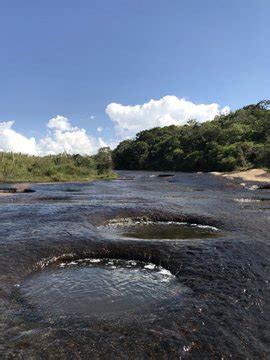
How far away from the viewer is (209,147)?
10012 cm

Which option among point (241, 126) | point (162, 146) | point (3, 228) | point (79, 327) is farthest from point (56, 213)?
point (162, 146)

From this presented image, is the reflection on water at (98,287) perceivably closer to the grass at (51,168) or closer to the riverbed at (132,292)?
the riverbed at (132,292)

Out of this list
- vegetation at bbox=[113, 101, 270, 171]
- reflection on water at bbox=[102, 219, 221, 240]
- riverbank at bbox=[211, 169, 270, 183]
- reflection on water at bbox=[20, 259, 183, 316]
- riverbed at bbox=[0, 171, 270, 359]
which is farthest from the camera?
vegetation at bbox=[113, 101, 270, 171]

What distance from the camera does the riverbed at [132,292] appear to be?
714 centimetres

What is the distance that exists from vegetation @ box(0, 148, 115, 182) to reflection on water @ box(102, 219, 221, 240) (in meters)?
32.4

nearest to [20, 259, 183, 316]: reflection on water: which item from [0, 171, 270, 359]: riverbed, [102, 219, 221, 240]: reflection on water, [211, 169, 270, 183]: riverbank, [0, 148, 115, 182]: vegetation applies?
[0, 171, 270, 359]: riverbed

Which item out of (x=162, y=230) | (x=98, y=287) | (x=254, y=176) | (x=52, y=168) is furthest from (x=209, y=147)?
(x=98, y=287)

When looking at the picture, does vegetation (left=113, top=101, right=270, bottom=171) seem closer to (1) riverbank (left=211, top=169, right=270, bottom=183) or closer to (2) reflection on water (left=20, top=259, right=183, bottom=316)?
(1) riverbank (left=211, top=169, right=270, bottom=183)

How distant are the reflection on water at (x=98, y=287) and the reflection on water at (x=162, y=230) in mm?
4086

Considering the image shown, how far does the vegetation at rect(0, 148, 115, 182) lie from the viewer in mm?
50031

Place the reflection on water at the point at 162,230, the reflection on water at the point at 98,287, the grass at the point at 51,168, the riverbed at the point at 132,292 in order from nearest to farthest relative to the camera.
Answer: the riverbed at the point at 132,292 → the reflection on water at the point at 98,287 → the reflection on water at the point at 162,230 → the grass at the point at 51,168

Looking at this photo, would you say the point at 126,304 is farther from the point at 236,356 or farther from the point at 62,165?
the point at 62,165

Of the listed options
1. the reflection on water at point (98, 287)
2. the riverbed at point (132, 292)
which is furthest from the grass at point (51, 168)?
the reflection on water at point (98, 287)

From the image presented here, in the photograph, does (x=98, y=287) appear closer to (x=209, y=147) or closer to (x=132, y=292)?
(x=132, y=292)
